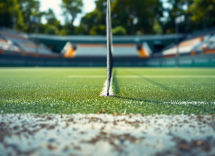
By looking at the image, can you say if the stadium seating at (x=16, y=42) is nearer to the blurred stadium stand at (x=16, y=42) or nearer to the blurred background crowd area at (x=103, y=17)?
the blurred stadium stand at (x=16, y=42)

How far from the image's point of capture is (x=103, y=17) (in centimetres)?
5053

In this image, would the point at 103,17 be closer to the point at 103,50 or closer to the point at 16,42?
the point at 103,50

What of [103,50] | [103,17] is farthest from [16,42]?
[103,17]

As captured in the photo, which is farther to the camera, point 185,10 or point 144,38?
point 185,10

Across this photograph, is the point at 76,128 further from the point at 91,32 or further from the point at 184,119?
the point at 91,32

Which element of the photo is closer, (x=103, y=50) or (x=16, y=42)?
(x=16, y=42)

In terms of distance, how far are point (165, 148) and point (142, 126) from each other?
0.36m

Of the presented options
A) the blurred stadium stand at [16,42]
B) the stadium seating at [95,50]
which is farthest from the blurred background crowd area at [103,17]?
the blurred stadium stand at [16,42]

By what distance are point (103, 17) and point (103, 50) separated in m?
17.8

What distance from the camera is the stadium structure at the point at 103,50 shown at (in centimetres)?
2395

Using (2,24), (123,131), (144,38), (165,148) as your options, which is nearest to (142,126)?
(123,131)

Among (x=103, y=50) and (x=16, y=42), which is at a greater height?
(x=16, y=42)

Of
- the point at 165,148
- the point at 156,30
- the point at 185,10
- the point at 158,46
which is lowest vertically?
the point at 165,148

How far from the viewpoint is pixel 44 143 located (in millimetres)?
1121
